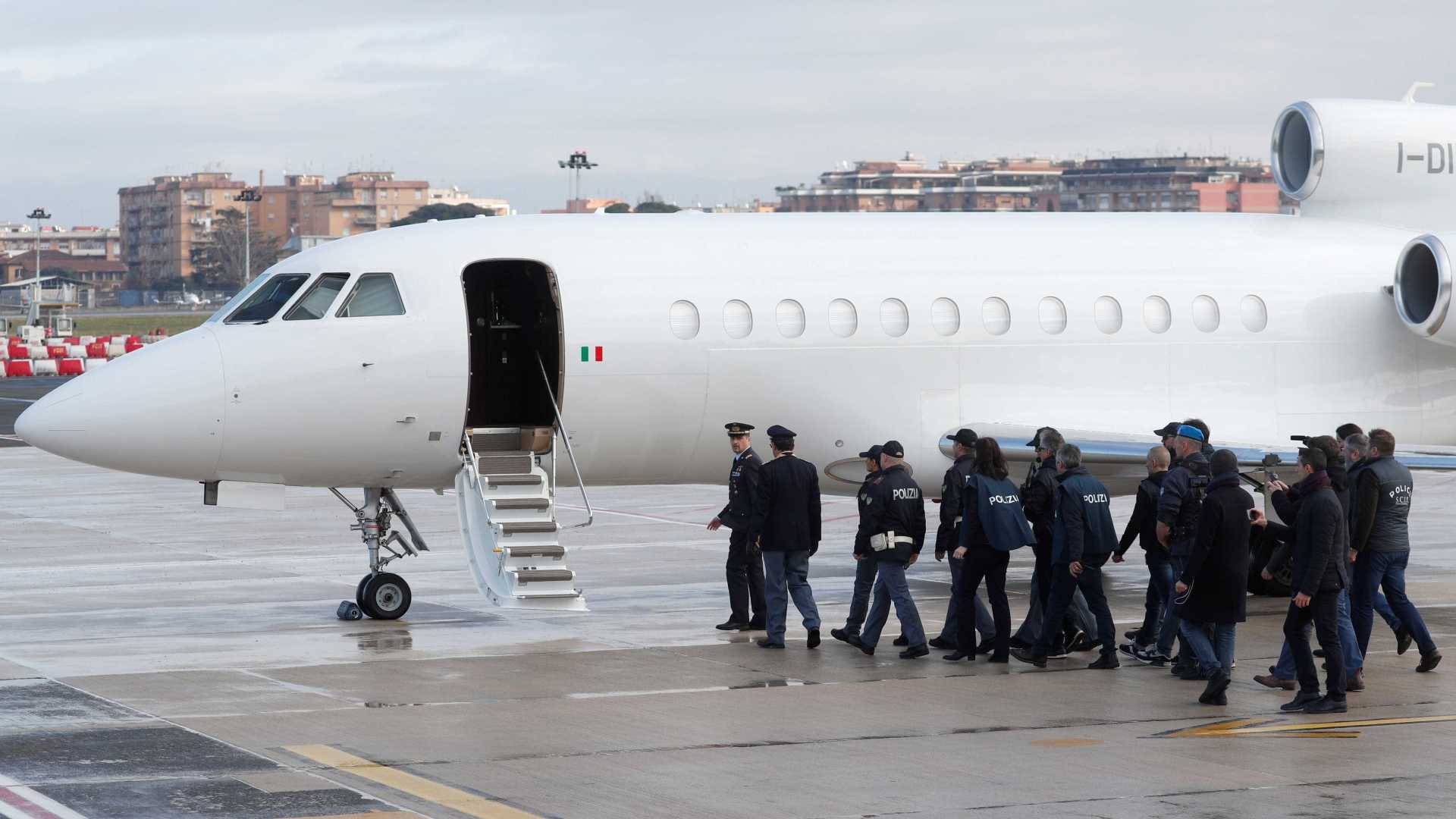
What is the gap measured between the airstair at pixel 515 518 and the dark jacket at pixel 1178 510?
16.0ft

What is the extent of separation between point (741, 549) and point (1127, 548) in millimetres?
3750

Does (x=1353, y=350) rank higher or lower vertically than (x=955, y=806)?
higher

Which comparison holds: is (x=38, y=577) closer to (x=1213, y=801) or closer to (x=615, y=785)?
(x=615, y=785)

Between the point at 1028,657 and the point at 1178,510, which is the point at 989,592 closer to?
the point at 1028,657

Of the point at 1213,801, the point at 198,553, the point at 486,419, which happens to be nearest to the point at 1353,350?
the point at 486,419

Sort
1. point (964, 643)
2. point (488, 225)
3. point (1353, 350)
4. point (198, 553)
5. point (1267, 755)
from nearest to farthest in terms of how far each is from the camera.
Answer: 1. point (1267, 755)
2. point (964, 643)
3. point (488, 225)
4. point (1353, 350)
5. point (198, 553)

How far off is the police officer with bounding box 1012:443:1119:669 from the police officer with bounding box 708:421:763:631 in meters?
2.92

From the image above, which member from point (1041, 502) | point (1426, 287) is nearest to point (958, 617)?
point (1041, 502)

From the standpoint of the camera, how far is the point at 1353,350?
2081 centimetres

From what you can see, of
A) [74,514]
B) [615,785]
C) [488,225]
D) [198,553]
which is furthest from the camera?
[74,514]

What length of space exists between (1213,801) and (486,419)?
10264 mm

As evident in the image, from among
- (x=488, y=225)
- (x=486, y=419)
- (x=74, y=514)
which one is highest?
(x=488, y=225)

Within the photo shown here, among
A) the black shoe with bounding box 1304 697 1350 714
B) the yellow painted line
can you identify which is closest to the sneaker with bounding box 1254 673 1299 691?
the black shoe with bounding box 1304 697 1350 714

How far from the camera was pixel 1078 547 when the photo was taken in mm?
14836
